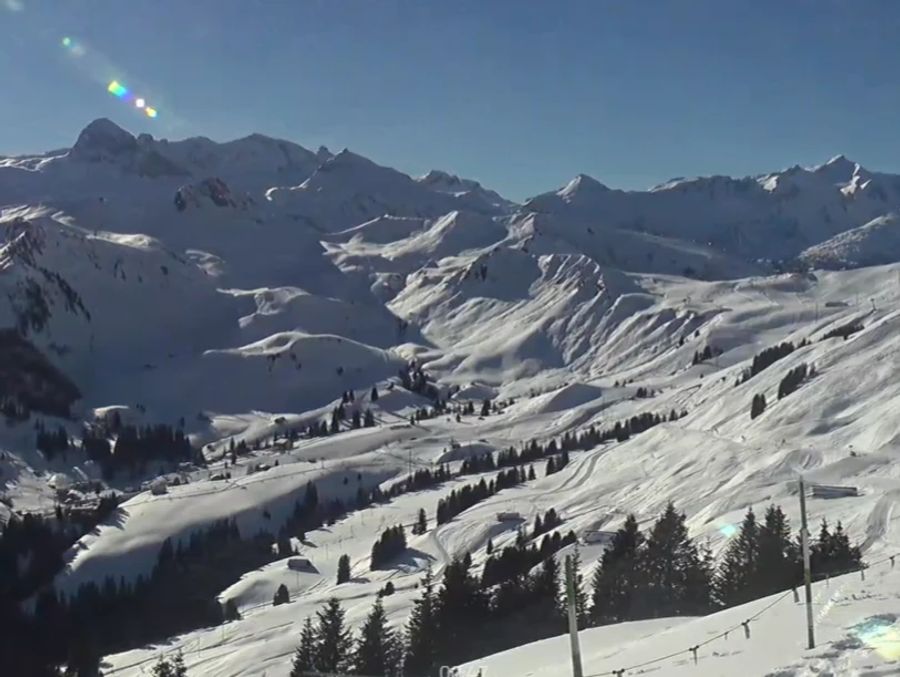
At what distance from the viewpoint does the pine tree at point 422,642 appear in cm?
5097

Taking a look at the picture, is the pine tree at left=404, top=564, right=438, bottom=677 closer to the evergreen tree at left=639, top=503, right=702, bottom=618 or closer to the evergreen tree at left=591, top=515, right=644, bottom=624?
the evergreen tree at left=591, top=515, right=644, bottom=624

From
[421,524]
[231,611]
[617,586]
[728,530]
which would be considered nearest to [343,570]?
[231,611]

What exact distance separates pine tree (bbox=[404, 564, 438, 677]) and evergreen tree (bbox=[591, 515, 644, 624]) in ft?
31.6

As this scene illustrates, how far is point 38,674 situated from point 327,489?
10082cm

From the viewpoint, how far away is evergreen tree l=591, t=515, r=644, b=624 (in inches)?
2173

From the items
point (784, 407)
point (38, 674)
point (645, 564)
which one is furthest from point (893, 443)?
point (38, 674)

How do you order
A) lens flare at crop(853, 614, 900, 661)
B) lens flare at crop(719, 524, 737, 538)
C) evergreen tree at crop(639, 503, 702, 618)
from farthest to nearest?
lens flare at crop(719, 524, 737, 538) → evergreen tree at crop(639, 503, 702, 618) → lens flare at crop(853, 614, 900, 661)

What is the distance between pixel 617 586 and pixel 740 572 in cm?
930

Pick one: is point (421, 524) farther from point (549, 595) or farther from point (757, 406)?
point (549, 595)

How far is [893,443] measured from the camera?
89.8 m

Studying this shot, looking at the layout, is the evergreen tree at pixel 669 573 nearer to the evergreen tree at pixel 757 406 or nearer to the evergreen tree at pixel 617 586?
the evergreen tree at pixel 617 586

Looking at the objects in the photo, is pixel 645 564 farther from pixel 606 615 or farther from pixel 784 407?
pixel 784 407

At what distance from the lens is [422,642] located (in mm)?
52500

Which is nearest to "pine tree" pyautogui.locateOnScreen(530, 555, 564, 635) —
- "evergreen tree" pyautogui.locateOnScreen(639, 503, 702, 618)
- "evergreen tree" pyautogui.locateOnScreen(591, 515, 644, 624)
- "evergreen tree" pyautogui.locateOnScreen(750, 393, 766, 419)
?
"evergreen tree" pyautogui.locateOnScreen(591, 515, 644, 624)
